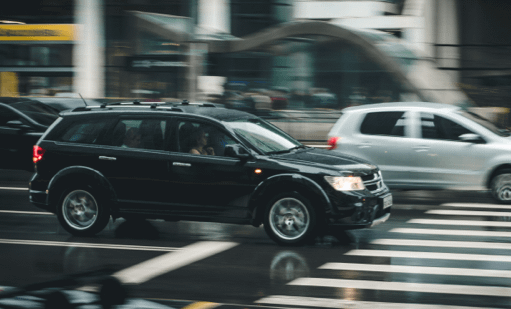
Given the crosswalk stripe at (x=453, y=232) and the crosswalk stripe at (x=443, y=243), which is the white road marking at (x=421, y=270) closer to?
the crosswalk stripe at (x=443, y=243)

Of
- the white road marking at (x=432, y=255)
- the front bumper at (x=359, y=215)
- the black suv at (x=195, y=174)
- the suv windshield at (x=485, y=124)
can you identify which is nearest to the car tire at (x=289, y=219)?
the black suv at (x=195, y=174)

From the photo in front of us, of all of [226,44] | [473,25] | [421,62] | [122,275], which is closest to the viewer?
[122,275]

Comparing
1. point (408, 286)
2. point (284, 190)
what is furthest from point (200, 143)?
point (408, 286)

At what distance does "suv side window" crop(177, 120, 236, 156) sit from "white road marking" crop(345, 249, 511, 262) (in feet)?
6.23

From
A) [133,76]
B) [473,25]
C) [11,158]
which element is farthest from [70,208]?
[473,25]

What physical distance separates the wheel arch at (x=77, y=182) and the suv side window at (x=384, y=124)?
4801mm

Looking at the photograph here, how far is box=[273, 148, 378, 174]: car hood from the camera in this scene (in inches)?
313

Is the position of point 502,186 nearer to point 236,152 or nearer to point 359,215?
point 359,215

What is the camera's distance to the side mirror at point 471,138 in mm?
11100

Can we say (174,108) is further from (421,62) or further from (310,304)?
(421,62)

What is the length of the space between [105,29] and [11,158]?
16.1 m

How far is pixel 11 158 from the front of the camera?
555 inches

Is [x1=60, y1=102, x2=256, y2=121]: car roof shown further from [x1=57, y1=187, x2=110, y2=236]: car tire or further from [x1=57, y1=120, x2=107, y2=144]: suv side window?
[x1=57, y1=187, x2=110, y2=236]: car tire

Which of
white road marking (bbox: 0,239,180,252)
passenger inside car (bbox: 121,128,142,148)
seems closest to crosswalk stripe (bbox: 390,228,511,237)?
white road marking (bbox: 0,239,180,252)
